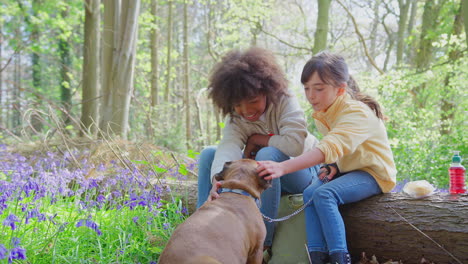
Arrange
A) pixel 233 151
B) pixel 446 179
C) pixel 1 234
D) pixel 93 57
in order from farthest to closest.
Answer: pixel 93 57 → pixel 446 179 → pixel 233 151 → pixel 1 234

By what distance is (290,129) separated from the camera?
3.70 metres

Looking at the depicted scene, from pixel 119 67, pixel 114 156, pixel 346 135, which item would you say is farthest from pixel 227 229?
pixel 119 67

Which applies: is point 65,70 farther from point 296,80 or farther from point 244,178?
point 244,178

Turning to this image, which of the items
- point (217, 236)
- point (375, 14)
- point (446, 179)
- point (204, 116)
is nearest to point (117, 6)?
point (217, 236)

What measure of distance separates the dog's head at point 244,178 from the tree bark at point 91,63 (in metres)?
7.77


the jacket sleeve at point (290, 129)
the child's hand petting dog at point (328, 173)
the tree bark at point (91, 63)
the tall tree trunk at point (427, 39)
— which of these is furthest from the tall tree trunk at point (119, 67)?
the tall tree trunk at point (427, 39)

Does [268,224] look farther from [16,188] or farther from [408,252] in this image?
[16,188]

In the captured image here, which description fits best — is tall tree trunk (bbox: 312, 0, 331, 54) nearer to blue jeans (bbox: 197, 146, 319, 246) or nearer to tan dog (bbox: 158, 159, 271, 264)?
blue jeans (bbox: 197, 146, 319, 246)

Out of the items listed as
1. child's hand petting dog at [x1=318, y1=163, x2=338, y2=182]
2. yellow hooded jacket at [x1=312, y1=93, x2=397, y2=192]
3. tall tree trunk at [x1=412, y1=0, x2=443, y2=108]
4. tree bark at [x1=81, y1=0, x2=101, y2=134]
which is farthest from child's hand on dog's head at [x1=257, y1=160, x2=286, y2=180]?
tall tree trunk at [x1=412, y1=0, x2=443, y2=108]

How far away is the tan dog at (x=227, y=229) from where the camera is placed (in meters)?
2.18

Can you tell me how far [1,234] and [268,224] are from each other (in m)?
2.15

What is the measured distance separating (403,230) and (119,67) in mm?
6080

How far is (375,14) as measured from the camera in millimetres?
17484

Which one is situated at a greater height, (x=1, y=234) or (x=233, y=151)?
(x=233, y=151)
